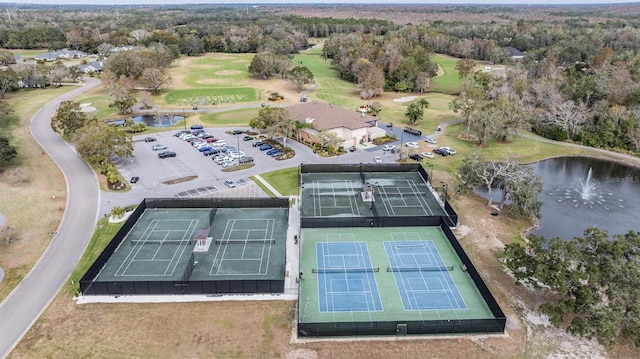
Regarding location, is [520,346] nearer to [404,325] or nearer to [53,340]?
[404,325]

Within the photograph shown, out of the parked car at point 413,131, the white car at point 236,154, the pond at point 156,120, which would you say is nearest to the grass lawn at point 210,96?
the pond at point 156,120

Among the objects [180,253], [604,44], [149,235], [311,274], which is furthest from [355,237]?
[604,44]

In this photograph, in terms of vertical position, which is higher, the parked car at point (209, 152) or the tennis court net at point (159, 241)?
the parked car at point (209, 152)

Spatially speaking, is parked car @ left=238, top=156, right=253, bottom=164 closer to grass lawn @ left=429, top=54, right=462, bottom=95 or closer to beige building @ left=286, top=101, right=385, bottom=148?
beige building @ left=286, top=101, right=385, bottom=148

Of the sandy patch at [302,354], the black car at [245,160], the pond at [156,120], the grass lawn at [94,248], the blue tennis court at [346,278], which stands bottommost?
the sandy patch at [302,354]

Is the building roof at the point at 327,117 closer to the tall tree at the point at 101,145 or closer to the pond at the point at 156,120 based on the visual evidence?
the pond at the point at 156,120

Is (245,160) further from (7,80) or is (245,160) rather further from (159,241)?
(7,80)

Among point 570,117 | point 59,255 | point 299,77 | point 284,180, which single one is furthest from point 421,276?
point 299,77

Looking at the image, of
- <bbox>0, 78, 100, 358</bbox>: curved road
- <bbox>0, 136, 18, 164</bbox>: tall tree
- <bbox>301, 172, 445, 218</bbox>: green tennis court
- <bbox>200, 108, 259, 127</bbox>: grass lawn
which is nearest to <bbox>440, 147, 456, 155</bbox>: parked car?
<bbox>301, 172, 445, 218</bbox>: green tennis court
